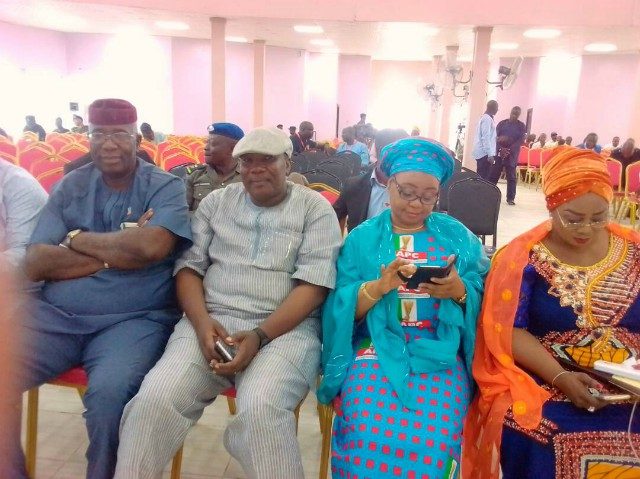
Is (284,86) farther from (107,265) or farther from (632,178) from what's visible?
(107,265)

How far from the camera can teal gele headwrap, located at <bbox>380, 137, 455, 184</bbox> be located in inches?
72.2

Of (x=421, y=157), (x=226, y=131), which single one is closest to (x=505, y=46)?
(x=226, y=131)

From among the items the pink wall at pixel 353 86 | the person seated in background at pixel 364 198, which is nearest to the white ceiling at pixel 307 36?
the pink wall at pixel 353 86

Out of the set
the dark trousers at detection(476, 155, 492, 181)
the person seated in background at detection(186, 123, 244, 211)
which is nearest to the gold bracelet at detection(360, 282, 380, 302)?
the person seated in background at detection(186, 123, 244, 211)

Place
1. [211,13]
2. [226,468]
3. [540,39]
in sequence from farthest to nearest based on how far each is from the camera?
1. [540,39]
2. [211,13]
3. [226,468]

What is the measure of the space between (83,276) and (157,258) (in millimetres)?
303

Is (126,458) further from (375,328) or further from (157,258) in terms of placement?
(375,328)

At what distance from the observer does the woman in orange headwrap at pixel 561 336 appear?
1.56 metres

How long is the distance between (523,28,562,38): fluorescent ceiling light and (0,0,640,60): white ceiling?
0.16m

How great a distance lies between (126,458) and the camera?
1.55 meters

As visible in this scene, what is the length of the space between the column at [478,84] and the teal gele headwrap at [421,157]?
805cm

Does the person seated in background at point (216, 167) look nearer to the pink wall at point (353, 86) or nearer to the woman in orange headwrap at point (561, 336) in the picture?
the woman in orange headwrap at point (561, 336)

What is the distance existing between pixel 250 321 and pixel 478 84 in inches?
343

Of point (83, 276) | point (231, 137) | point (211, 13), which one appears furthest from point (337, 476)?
point (211, 13)
